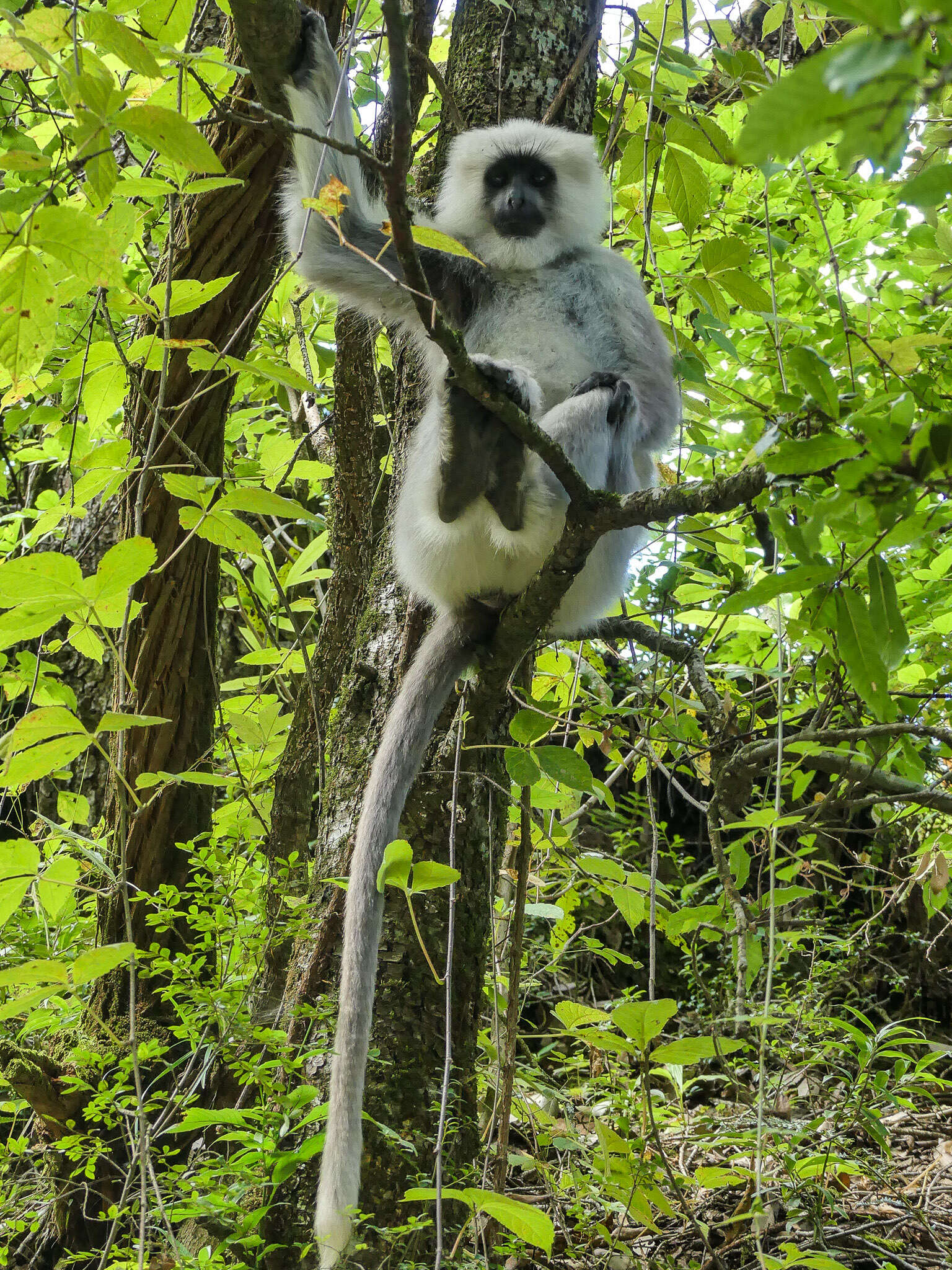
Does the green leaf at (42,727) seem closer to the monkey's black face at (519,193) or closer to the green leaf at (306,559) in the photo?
the green leaf at (306,559)

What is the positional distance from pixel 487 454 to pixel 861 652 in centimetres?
149

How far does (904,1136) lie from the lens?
3.78 meters

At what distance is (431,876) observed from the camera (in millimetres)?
1772

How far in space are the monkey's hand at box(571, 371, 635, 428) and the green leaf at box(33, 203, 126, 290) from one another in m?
1.52

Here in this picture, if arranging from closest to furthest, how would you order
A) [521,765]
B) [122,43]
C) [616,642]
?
[122,43], [521,765], [616,642]

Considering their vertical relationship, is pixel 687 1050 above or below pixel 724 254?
below

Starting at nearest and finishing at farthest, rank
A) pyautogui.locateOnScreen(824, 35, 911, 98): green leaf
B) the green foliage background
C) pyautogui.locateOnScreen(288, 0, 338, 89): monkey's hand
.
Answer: pyautogui.locateOnScreen(824, 35, 911, 98): green leaf
the green foliage background
pyautogui.locateOnScreen(288, 0, 338, 89): monkey's hand

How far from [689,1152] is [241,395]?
3575 millimetres

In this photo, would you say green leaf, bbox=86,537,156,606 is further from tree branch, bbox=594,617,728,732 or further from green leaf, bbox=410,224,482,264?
tree branch, bbox=594,617,728,732

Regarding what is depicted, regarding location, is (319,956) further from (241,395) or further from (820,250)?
(820,250)

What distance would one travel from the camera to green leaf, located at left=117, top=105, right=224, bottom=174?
1.30 m

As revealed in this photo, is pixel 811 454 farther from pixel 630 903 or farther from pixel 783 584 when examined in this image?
pixel 630 903

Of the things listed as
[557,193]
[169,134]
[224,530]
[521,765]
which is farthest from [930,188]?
[557,193]

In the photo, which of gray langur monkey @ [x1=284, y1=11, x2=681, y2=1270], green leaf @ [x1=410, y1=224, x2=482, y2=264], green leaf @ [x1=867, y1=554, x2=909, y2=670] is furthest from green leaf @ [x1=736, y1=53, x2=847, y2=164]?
gray langur monkey @ [x1=284, y1=11, x2=681, y2=1270]
